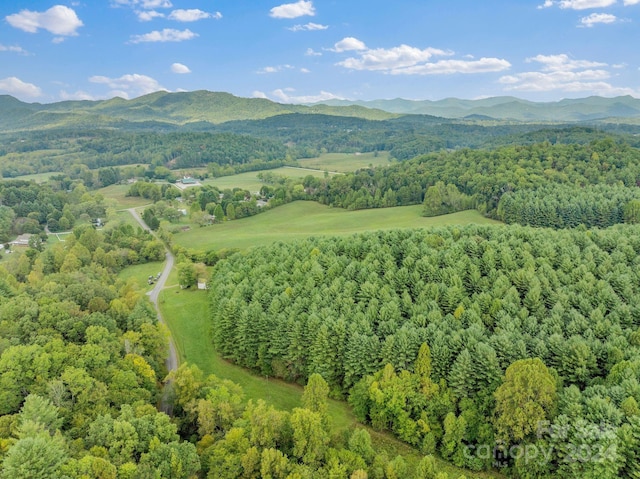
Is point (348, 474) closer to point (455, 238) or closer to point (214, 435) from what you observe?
point (214, 435)

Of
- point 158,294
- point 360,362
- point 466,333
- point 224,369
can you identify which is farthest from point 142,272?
point 466,333

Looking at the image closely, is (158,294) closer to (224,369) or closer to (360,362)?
(224,369)

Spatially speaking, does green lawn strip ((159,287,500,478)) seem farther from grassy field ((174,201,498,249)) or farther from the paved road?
grassy field ((174,201,498,249))

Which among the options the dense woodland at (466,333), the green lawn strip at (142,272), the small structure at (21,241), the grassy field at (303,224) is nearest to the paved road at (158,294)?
the green lawn strip at (142,272)

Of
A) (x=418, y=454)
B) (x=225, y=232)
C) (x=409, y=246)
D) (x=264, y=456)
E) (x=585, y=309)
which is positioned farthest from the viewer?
(x=225, y=232)

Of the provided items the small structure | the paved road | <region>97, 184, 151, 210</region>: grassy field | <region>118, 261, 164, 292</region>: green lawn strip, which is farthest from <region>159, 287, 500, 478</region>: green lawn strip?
<region>97, 184, 151, 210</region>: grassy field

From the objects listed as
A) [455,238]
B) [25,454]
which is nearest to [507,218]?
[455,238]
